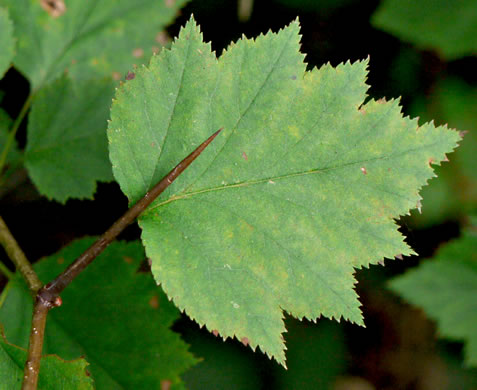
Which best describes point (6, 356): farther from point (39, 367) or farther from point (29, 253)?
point (29, 253)

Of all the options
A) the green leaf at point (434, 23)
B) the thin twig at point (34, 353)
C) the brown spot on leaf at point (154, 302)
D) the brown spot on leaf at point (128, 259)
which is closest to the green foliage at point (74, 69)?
the brown spot on leaf at point (128, 259)

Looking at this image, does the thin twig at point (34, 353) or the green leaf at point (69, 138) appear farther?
the green leaf at point (69, 138)

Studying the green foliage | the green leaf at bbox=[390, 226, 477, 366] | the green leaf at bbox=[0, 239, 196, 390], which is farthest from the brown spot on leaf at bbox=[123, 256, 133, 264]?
the green leaf at bbox=[390, 226, 477, 366]

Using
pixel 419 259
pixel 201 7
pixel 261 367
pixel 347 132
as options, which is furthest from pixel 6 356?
pixel 419 259

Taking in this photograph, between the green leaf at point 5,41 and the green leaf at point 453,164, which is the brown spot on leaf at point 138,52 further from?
the green leaf at point 453,164

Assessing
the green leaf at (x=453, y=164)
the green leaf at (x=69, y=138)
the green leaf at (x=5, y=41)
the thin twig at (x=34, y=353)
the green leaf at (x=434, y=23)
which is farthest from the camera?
the green leaf at (x=453, y=164)

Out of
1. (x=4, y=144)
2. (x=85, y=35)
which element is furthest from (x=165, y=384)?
(x=85, y=35)
